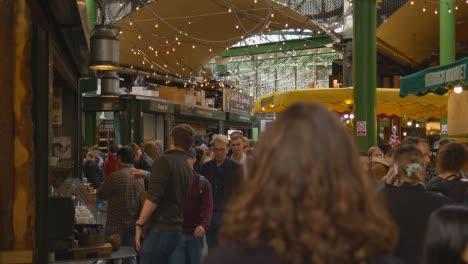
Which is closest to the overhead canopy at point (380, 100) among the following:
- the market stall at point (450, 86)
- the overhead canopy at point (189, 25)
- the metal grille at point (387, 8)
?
the market stall at point (450, 86)

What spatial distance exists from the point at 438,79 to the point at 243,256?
6.29 m

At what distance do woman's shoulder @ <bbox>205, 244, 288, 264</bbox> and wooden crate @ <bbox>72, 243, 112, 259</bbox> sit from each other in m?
3.68

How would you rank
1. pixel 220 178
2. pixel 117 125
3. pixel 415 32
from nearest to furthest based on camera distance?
pixel 220 178
pixel 117 125
pixel 415 32

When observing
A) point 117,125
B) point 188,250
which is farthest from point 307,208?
point 117,125

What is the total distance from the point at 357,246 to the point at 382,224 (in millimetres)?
98

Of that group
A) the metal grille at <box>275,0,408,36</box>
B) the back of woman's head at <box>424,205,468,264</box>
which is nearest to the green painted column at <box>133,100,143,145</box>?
the metal grille at <box>275,0,408,36</box>

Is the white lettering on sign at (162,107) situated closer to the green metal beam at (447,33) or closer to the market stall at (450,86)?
the green metal beam at (447,33)

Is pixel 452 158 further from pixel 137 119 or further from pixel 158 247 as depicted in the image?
pixel 137 119

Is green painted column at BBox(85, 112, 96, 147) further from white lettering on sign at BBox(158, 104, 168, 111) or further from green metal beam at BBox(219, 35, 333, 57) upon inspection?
green metal beam at BBox(219, 35, 333, 57)

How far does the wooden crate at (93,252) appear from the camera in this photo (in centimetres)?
473

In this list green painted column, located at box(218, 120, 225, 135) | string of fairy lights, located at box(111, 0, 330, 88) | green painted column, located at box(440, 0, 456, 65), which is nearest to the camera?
green painted column, located at box(440, 0, 456, 65)

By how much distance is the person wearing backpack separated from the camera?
4.71 metres

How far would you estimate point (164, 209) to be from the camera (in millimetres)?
4461

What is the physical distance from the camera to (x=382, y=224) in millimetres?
1378
